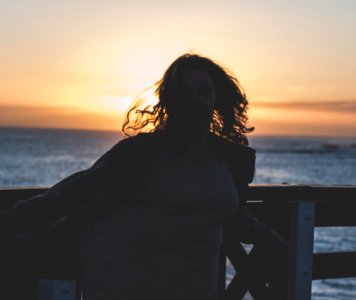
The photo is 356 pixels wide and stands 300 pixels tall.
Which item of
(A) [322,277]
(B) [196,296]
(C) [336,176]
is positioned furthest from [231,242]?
(C) [336,176]

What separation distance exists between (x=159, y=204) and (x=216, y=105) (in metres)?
0.65

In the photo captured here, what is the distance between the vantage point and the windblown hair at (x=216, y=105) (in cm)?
224

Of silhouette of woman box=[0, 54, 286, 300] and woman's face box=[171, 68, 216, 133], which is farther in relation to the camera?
woman's face box=[171, 68, 216, 133]

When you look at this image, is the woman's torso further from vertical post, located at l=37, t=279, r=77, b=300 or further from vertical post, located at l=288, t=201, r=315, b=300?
vertical post, located at l=288, t=201, r=315, b=300

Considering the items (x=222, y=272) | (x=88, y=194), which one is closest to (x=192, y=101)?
(x=88, y=194)

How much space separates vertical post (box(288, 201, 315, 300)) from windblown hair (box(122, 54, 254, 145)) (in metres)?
0.58

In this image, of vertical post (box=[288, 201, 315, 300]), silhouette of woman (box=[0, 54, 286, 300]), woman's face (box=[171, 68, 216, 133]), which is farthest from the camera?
vertical post (box=[288, 201, 315, 300])

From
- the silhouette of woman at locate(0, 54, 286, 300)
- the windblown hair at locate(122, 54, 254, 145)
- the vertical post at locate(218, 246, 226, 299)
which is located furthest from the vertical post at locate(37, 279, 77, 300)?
the vertical post at locate(218, 246, 226, 299)

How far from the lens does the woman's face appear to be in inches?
85.8

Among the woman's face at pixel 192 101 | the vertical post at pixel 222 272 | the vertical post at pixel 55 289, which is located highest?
the woman's face at pixel 192 101

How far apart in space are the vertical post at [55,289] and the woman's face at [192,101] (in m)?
0.77

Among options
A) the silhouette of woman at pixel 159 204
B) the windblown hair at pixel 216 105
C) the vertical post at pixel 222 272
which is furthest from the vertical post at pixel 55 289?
the vertical post at pixel 222 272

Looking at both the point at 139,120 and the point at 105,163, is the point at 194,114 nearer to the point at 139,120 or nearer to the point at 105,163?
the point at 139,120

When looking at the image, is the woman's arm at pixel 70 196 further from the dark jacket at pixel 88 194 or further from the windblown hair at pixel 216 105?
the windblown hair at pixel 216 105
